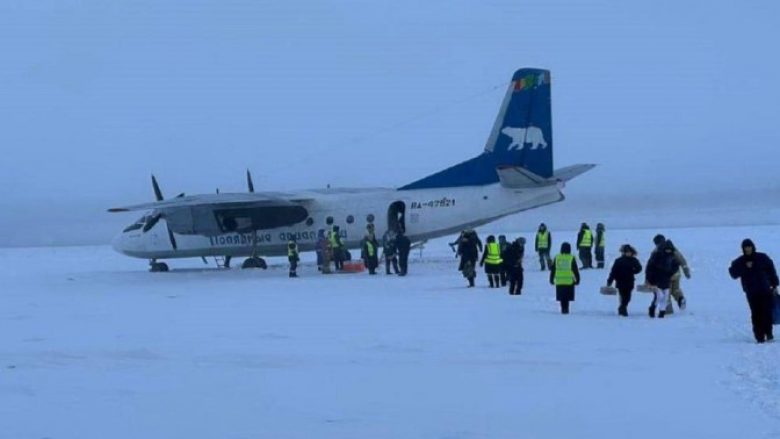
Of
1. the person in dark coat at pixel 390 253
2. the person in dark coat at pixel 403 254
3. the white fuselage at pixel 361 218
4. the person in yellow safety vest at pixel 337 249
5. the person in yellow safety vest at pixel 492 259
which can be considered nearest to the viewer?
the person in yellow safety vest at pixel 492 259

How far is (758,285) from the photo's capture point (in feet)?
42.0

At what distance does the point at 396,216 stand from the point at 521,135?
4.31 metres

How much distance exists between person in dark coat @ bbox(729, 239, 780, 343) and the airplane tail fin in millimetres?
16635

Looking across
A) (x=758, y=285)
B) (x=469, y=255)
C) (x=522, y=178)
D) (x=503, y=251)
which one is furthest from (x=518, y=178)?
(x=758, y=285)

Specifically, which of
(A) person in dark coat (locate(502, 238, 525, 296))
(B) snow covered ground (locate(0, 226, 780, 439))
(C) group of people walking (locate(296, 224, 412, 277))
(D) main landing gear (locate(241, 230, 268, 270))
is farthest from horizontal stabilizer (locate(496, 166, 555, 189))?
(D) main landing gear (locate(241, 230, 268, 270))

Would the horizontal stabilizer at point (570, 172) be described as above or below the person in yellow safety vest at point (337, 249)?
above

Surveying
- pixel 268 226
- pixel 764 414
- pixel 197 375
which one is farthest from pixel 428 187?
pixel 764 414

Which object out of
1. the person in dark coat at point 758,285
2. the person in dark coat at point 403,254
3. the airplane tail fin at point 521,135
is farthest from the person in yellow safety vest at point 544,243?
the person in dark coat at point 758,285

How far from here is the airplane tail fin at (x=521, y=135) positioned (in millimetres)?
29844

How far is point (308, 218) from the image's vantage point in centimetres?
3216

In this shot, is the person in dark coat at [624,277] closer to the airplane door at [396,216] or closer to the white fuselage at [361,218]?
the white fuselage at [361,218]

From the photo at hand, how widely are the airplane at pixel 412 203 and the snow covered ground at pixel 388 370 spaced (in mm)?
9365

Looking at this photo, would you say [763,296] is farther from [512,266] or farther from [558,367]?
[512,266]

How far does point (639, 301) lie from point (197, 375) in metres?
10.6
